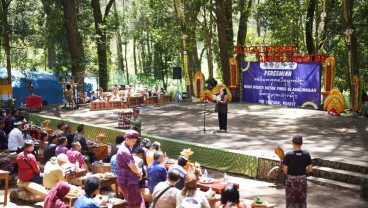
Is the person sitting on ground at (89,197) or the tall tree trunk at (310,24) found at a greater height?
the tall tree trunk at (310,24)

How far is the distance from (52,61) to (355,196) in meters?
30.7

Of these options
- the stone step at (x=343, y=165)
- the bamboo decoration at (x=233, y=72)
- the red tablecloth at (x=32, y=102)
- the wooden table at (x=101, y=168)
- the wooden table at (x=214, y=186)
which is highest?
the bamboo decoration at (x=233, y=72)

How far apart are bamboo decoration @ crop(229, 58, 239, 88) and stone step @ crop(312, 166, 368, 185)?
43.0 feet

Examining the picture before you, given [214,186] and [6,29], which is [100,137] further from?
[6,29]

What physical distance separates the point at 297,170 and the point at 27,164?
5.13 m

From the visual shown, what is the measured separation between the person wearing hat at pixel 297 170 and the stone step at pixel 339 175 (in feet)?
12.4

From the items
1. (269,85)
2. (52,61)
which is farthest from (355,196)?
(52,61)

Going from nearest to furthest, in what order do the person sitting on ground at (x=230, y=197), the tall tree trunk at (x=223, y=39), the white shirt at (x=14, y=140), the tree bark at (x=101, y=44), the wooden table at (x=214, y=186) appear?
the person sitting on ground at (x=230, y=197)
the wooden table at (x=214, y=186)
the white shirt at (x=14, y=140)
the tall tree trunk at (x=223, y=39)
the tree bark at (x=101, y=44)

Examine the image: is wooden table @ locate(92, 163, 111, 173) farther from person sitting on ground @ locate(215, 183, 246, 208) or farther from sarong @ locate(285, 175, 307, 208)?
person sitting on ground @ locate(215, 183, 246, 208)

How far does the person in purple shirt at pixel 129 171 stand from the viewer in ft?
24.1

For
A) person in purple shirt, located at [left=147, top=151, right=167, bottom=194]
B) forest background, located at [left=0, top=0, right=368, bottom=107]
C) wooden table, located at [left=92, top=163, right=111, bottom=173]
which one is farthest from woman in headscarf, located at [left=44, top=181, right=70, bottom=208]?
forest background, located at [left=0, top=0, right=368, bottom=107]

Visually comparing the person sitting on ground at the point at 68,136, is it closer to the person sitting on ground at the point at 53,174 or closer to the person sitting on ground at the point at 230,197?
the person sitting on ground at the point at 53,174

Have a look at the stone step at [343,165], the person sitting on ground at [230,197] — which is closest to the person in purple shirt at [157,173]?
the person sitting on ground at [230,197]

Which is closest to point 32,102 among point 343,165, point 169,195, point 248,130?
point 248,130
